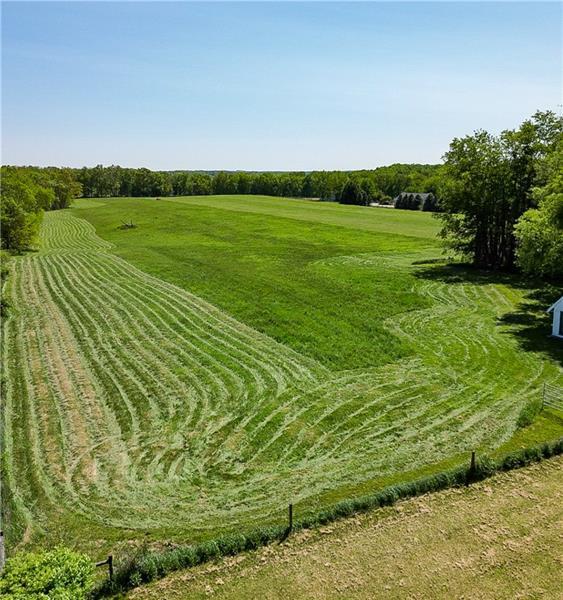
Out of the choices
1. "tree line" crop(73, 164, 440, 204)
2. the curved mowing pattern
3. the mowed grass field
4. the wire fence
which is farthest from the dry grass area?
"tree line" crop(73, 164, 440, 204)

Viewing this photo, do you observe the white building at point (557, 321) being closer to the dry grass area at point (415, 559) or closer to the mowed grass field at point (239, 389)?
the mowed grass field at point (239, 389)

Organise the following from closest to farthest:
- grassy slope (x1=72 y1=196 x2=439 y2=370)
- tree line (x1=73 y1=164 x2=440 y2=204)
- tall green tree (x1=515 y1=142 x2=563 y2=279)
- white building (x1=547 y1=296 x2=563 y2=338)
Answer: white building (x1=547 y1=296 x2=563 y2=338), grassy slope (x1=72 y1=196 x2=439 y2=370), tall green tree (x1=515 y1=142 x2=563 y2=279), tree line (x1=73 y1=164 x2=440 y2=204)

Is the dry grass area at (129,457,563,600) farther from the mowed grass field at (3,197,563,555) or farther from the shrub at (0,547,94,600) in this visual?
the shrub at (0,547,94,600)

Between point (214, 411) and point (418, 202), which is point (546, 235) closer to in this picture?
point (214, 411)

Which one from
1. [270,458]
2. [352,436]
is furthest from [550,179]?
[270,458]

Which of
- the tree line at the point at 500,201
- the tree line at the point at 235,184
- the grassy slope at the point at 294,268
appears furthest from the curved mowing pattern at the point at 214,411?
the tree line at the point at 235,184

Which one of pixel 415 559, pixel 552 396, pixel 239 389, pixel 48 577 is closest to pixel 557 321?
pixel 552 396

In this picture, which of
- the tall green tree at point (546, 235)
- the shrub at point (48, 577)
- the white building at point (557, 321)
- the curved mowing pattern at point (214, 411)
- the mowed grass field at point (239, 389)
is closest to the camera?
the shrub at point (48, 577)
